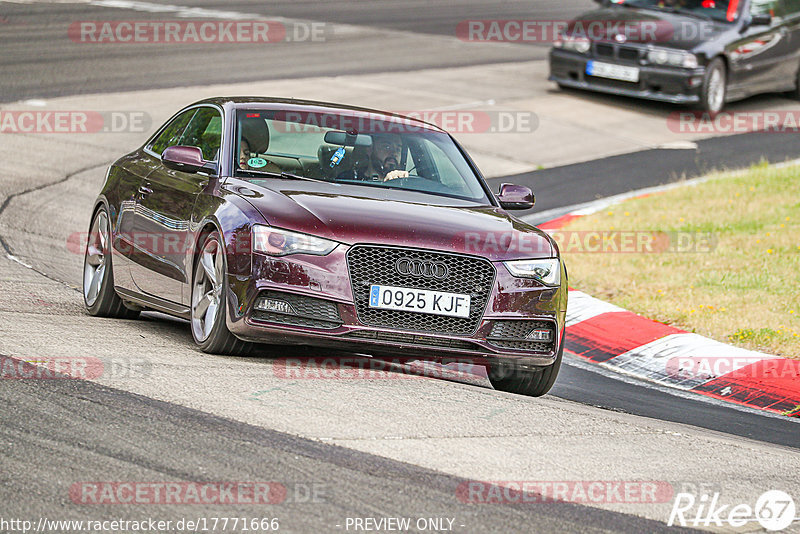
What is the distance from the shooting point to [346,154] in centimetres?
789

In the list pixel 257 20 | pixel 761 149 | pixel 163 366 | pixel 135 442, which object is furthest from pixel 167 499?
pixel 257 20

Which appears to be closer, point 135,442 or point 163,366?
point 135,442

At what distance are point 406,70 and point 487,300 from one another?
51.5 feet

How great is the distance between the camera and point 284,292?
6676 mm

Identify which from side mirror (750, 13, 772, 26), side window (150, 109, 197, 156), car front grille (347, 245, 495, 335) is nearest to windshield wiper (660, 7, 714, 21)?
side mirror (750, 13, 772, 26)

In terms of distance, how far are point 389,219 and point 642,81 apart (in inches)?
507

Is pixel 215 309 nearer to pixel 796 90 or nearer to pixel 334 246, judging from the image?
pixel 334 246

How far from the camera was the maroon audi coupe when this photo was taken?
22.0ft

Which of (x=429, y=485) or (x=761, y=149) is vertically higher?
(x=429, y=485)

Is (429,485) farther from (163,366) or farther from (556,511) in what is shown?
(163,366)

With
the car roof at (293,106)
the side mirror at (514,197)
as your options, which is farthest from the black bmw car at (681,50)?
the side mirror at (514,197)

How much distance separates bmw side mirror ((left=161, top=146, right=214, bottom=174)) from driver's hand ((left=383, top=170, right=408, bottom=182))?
1.06 metres

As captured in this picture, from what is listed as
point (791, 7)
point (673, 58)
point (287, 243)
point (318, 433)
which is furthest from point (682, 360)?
point (791, 7)

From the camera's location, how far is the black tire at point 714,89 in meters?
18.9
